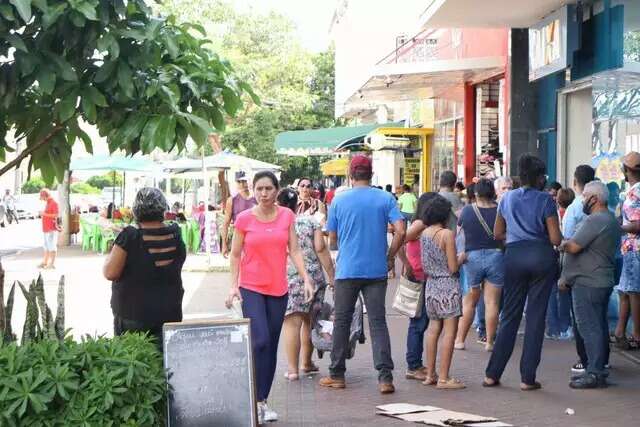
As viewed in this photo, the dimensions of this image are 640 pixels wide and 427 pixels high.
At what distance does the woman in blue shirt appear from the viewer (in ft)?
28.7

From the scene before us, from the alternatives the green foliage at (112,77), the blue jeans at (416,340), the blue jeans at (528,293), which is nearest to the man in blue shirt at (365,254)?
the blue jeans at (416,340)

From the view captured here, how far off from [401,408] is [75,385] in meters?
3.40

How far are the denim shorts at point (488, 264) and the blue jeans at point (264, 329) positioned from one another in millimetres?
2987

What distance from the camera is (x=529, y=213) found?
8.80m

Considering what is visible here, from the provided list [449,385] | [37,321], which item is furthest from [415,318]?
[37,321]

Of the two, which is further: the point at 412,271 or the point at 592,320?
the point at 412,271

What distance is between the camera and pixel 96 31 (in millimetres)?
4910

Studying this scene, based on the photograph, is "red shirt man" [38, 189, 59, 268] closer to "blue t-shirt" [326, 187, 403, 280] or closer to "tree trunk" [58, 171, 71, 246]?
"tree trunk" [58, 171, 71, 246]

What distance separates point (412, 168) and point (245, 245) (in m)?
21.2

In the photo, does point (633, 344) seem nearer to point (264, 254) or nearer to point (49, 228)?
point (264, 254)

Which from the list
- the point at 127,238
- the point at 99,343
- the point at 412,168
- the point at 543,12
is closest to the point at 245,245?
the point at 127,238

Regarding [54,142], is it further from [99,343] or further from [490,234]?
[490,234]

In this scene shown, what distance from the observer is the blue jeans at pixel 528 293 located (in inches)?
345

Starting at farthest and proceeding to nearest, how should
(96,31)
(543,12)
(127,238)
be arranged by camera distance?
(543,12) < (127,238) < (96,31)
